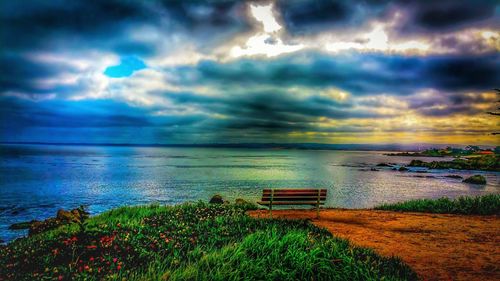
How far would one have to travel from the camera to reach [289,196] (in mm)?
12609

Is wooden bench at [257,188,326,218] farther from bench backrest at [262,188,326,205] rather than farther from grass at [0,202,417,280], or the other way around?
grass at [0,202,417,280]

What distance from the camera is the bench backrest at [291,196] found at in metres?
12.4

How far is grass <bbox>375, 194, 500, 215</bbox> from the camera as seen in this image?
1401 cm

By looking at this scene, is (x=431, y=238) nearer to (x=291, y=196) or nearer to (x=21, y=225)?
(x=291, y=196)

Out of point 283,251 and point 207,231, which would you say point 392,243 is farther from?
point 207,231

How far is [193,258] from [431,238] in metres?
7.27

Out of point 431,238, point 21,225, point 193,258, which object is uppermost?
point 193,258

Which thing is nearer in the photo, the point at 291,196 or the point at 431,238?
the point at 431,238

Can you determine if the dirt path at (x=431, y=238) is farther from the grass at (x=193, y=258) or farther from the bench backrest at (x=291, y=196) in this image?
the grass at (x=193, y=258)

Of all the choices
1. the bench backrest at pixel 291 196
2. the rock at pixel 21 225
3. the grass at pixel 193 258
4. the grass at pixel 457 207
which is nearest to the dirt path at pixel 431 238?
the bench backrest at pixel 291 196

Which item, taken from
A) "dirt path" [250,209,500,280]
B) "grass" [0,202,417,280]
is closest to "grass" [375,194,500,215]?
"dirt path" [250,209,500,280]

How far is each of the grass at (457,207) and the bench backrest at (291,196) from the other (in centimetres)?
489

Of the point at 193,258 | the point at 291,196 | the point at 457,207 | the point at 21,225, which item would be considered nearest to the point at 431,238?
the point at 291,196

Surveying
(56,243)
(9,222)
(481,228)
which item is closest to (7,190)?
(9,222)
